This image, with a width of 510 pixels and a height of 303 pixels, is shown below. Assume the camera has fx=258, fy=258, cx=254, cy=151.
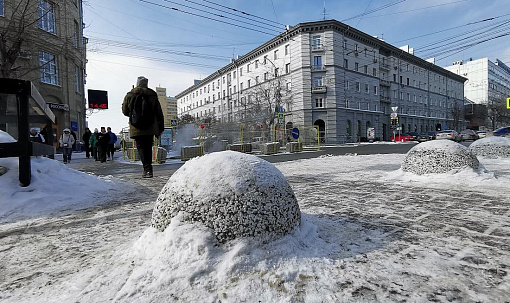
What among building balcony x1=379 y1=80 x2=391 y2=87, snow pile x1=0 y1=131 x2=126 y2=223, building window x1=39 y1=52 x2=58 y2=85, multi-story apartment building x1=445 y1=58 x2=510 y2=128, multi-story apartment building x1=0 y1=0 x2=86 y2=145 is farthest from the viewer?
multi-story apartment building x1=445 y1=58 x2=510 y2=128

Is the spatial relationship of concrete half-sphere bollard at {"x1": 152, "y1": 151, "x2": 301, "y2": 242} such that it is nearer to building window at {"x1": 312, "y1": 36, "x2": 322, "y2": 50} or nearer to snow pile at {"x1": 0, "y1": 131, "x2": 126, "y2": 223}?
snow pile at {"x1": 0, "y1": 131, "x2": 126, "y2": 223}

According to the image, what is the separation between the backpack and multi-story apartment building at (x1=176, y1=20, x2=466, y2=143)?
2375 centimetres

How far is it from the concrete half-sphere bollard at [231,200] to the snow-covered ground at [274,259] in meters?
0.08

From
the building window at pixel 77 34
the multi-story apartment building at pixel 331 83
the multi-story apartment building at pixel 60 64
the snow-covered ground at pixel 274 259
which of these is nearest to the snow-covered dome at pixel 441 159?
the snow-covered ground at pixel 274 259

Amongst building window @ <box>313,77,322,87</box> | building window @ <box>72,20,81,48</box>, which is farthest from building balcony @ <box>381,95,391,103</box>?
building window @ <box>72,20,81,48</box>

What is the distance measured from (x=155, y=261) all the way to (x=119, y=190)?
3.39 meters

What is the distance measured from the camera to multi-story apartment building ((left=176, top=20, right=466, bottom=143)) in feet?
116

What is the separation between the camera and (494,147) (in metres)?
8.35

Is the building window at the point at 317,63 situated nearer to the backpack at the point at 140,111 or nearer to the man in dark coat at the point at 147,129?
the man in dark coat at the point at 147,129

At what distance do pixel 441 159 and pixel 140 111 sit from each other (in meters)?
5.66

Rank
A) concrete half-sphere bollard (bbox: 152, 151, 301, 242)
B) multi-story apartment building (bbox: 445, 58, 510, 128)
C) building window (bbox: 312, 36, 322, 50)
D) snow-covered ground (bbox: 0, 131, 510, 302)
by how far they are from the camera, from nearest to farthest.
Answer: snow-covered ground (bbox: 0, 131, 510, 302) < concrete half-sphere bollard (bbox: 152, 151, 301, 242) < building window (bbox: 312, 36, 322, 50) < multi-story apartment building (bbox: 445, 58, 510, 128)

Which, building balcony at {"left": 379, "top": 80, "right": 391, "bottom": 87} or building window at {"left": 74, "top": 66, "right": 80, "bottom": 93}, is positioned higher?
building balcony at {"left": 379, "top": 80, "right": 391, "bottom": 87}

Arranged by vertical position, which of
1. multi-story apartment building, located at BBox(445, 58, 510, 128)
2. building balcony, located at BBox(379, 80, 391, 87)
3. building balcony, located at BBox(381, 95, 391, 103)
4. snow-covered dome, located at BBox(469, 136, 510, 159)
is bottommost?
snow-covered dome, located at BBox(469, 136, 510, 159)

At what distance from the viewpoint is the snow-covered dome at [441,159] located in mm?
4816
